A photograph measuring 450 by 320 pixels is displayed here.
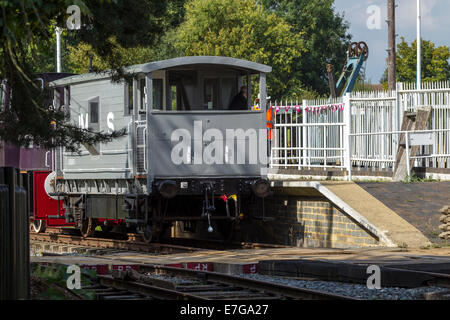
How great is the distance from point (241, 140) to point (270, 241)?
2.91 meters

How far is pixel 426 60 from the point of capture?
56750 millimetres

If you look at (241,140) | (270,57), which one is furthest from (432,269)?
(270,57)

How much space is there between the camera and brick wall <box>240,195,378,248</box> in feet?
53.7

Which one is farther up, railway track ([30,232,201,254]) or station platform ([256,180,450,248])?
station platform ([256,180,450,248])

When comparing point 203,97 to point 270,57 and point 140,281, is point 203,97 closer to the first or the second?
point 140,281

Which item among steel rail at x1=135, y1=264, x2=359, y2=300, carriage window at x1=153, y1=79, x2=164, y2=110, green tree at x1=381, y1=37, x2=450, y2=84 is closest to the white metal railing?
carriage window at x1=153, y1=79, x2=164, y2=110

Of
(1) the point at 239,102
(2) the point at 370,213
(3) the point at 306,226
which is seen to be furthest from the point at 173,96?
(2) the point at 370,213

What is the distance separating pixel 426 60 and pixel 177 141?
1675 inches

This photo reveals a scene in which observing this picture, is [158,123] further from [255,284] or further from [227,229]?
[255,284]

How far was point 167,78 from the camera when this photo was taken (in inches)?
687

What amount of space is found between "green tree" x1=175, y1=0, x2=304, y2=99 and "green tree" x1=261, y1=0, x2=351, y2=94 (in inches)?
489

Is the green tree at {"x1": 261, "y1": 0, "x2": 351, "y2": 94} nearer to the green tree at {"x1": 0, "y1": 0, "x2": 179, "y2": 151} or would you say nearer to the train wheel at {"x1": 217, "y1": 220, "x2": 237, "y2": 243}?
the train wheel at {"x1": 217, "y1": 220, "x2": 237, "y2": 243}

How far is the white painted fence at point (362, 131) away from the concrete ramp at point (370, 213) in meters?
2.15

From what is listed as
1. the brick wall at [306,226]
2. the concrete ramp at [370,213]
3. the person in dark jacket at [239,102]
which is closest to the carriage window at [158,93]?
the person in dark jacket at [239,102]
